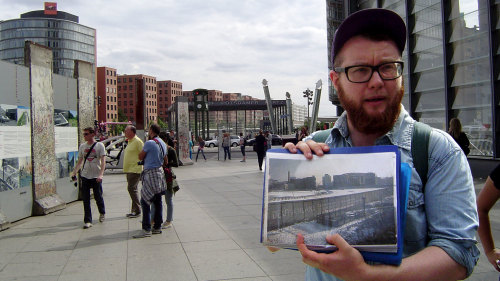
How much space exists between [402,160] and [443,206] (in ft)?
0.61

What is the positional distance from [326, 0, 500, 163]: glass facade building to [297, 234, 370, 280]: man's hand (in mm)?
13904

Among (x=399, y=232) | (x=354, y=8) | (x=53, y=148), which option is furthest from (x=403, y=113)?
(x=354, y=8)

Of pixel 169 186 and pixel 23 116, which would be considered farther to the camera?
pixel 23 116

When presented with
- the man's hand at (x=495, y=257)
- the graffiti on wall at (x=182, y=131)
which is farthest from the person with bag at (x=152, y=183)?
the graffiti on wall at (x=182, y=131)

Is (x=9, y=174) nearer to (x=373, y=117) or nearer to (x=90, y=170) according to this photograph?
(x=90, y=170)

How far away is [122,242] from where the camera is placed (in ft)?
22.7

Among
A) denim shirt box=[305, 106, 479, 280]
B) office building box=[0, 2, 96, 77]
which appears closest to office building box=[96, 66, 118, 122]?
office building box=[0, 2, 96, 77]

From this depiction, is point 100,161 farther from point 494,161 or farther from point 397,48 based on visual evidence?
point 494,161

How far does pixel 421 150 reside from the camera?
137 centimetres

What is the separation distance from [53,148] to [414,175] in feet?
33.3

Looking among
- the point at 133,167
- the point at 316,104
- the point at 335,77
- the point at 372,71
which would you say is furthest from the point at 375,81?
the point at 316,104

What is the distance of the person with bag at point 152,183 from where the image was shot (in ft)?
24.5

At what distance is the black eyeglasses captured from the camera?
1.44 m

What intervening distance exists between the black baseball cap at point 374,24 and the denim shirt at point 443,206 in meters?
0.39
